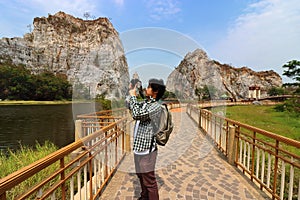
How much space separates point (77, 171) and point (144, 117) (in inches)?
36.0

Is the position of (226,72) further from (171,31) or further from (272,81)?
(171,31)

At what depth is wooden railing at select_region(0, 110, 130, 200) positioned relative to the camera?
1.07m

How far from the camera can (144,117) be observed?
1603mm

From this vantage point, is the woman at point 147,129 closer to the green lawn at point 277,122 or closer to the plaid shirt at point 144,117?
the plaid shirt at point 144,117

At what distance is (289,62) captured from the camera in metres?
15.3

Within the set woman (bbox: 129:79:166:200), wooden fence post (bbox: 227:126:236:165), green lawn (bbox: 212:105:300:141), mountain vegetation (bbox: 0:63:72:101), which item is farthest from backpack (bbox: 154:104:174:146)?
mountain vegetation (bbox: 0:63:72:101)

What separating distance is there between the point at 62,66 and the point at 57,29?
1617 cm


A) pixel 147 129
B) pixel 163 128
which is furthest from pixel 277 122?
pixel 147 129

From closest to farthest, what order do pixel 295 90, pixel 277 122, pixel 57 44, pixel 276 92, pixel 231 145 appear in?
pixel 231 145, pixel 277 122, pixel 295 90, pixel 276 92, pixel 57 44

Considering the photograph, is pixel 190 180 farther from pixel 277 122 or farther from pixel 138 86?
pixel 277 122

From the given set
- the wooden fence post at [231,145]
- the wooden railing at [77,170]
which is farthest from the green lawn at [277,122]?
the wooden railing at [77,170]

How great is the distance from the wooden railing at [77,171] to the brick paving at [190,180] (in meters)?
0.23

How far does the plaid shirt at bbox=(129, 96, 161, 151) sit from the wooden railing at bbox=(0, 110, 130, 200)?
62cm

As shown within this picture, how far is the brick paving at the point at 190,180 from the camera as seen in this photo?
2387mm
